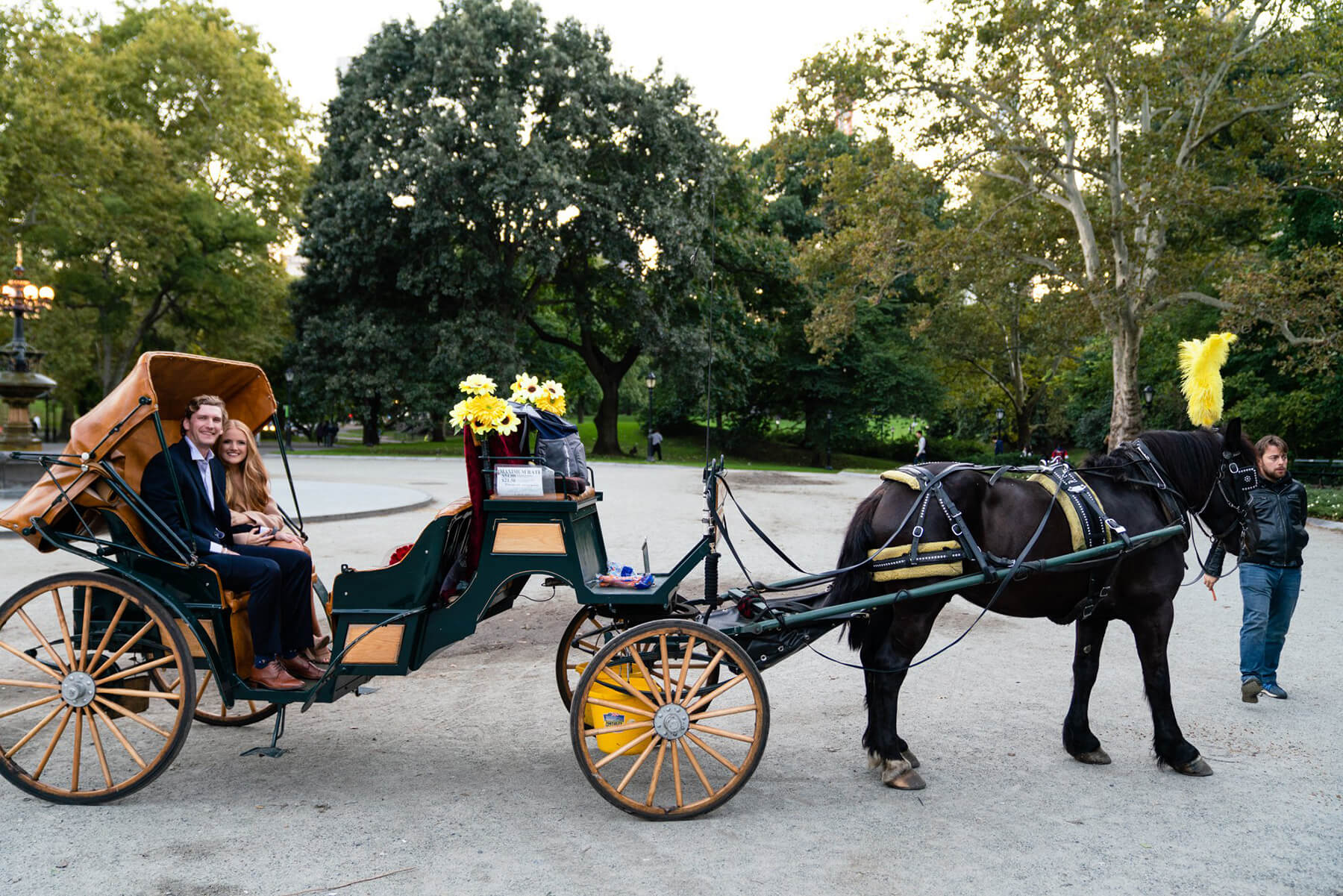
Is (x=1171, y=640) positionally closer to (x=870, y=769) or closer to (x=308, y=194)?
(x=870, y=769)

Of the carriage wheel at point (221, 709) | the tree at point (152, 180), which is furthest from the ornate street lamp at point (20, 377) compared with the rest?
the carriage wheel at point (221, 709)

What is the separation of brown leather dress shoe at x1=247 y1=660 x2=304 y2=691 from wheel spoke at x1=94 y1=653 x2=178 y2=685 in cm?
40

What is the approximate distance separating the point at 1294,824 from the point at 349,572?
436 centimetres

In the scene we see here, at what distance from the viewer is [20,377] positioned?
55.6 ft

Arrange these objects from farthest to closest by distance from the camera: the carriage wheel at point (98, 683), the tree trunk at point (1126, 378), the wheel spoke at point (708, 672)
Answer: the tree trunk at point (1126, 378) → the wheel spoke at point (708, 672) → the carriage wheel at point (98, 683)

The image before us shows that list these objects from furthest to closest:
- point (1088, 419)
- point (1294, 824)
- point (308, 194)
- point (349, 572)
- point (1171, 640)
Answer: point (1088, 419), point (308, 194), point (1171, 640), point (349, 572), point (1294, 824)

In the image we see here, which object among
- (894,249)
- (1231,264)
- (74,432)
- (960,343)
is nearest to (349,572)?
(74,432)

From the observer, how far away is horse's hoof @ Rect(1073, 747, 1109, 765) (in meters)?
4.74

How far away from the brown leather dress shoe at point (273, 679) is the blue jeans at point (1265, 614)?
569cm

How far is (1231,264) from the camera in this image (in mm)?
23266

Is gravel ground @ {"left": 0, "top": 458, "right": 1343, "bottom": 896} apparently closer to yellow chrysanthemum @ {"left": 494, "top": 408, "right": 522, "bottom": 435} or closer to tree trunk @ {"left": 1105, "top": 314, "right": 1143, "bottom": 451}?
yellow chrysanthemum @ {"left": 494, "top": 408, "right": 522, "bottom": 435}

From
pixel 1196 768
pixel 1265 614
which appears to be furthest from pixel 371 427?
pixel 1196 768

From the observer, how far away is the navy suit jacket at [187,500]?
430 cm

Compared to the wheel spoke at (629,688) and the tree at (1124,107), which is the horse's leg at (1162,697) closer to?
the wheel spoke at (629,688)
